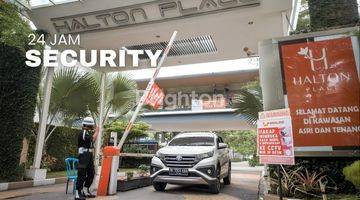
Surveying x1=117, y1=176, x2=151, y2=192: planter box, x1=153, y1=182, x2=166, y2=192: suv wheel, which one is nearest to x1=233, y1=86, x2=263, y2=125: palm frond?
x1=153, y1=182, x2=166, y2=192: suv wheel

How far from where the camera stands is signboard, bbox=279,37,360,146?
5500 millimetres

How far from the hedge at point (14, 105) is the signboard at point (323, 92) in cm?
710

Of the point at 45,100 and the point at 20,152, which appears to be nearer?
the point at 20,152

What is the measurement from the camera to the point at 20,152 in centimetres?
945

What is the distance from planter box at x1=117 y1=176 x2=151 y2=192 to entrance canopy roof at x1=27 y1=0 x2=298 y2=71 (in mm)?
4918

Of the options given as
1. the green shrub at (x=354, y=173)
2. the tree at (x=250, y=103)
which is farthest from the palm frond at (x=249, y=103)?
the green shrub at (x=354, y=173)

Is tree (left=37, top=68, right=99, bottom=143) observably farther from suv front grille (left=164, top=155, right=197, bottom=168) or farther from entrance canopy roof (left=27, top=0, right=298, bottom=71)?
suv front grille (left=164, top=155, right=197, bottom=168)

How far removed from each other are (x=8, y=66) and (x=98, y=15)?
10.4ft

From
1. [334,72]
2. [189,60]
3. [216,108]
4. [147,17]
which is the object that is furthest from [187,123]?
[334,72]

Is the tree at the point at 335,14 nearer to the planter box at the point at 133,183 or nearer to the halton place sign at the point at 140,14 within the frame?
the halton place sign at the point at 140,14

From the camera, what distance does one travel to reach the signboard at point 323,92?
5500 millimetres

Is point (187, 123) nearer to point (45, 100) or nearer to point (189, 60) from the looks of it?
point (189, 60)

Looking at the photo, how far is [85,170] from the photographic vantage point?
22.9ft

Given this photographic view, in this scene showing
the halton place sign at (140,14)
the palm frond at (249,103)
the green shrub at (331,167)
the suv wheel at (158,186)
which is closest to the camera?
the green shrub at (331,167)
